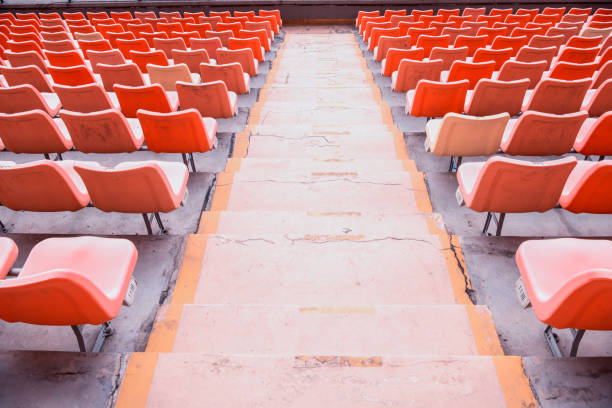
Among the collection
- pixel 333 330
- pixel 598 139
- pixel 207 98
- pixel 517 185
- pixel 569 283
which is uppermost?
pixel 569 283

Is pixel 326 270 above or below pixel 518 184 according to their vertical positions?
below

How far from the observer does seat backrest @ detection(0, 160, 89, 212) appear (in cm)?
210

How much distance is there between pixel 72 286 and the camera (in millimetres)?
1323

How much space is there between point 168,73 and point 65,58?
1.95m

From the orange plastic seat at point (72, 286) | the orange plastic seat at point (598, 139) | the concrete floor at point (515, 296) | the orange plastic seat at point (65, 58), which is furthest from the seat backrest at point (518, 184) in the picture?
the orange plastic seat at point (65, 58)

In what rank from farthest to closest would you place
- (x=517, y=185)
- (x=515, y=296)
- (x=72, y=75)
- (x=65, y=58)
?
(x=65, y=58)
(x=72, y=75)
(x=517, y=185)
(x=515, y=296)

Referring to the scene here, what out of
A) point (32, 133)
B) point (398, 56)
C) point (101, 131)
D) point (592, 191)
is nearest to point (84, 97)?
point (32, 133)

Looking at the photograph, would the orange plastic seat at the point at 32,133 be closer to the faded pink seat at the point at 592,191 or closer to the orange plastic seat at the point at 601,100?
the faded pink seat at the point at 592,191

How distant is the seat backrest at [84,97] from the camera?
3389 mm

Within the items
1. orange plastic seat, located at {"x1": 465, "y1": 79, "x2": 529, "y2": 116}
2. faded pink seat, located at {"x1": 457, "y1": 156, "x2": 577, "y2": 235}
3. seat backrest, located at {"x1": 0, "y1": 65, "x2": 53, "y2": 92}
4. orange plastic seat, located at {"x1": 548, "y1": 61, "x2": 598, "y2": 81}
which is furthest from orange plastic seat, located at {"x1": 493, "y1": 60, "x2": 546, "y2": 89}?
seat backrest, located at {"x1": 0, "y1": 65, "x2": 53, "y2": 92}

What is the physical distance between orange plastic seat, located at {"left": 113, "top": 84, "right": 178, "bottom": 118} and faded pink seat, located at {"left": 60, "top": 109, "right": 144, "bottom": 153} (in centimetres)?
52

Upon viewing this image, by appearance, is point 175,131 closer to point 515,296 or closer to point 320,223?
point 320,223

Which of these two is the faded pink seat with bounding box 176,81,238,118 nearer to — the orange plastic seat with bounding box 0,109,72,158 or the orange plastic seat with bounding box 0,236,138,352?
the orange plastic seat with bounding box 0,109,72,158

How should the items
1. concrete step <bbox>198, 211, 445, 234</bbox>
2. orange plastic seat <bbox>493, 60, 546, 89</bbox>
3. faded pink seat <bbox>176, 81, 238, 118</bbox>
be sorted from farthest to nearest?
orange plastic seat <bbox>493, 60, 546, 89</bbox>
faded pink seat <bbox>176, 81, 238, 118</bbox>
concrete step <bbox>198, 211, 445, 234</bbox>
